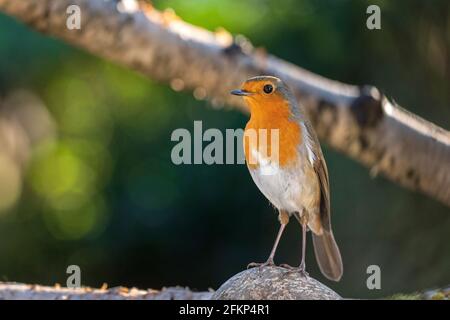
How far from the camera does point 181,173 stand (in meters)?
6.98

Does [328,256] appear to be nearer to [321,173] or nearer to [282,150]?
[321,173]

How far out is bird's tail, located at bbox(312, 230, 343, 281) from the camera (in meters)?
3.79

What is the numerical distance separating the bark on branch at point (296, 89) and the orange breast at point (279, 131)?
0.48 meters

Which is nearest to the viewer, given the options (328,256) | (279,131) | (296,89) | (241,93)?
(241,93)

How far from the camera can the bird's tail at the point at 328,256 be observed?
379 centimetres

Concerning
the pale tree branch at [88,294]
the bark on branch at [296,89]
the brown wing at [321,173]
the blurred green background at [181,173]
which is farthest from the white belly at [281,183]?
the blurred green background at [181,173]

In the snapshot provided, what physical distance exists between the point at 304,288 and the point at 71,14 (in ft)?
5.06

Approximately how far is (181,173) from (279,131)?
11.7 ft

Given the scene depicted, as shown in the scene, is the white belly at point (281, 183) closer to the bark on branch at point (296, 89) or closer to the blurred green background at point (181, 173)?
the bark on branch at point (296, 89)

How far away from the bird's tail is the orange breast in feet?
1.70

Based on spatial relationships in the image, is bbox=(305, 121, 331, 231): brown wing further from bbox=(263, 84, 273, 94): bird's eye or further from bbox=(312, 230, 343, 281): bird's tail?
bbox=(263, 84, 273, 94): bird's eye

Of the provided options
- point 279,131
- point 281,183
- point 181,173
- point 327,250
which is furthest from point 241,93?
point 181,173

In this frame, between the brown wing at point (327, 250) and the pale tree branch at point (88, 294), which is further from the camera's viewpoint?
the pale tree branch at point (88, 294)
